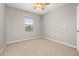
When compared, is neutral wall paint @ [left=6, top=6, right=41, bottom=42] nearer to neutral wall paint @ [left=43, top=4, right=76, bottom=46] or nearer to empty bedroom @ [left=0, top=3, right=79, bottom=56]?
empty bedroom @ [left=0, top=3, right=79, bottom=56]

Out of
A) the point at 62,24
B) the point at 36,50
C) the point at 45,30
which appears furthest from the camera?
the point at 45,30

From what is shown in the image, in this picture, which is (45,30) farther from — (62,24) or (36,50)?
(36,50)

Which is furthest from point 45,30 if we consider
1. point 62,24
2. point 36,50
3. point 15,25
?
point 15,25

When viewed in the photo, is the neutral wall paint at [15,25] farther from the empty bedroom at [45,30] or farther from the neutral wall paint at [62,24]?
the neutral wall paint at [62,24]

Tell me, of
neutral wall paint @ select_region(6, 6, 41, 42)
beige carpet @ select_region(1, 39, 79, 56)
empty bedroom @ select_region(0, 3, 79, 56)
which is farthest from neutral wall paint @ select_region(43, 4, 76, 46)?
neutral wall paint @ select_region(6, 6, 41, 42)

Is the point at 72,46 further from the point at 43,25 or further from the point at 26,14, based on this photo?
the point at 26,14

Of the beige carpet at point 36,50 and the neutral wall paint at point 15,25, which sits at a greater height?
the neutral wall paint at point 15,25

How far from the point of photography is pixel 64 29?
322cm

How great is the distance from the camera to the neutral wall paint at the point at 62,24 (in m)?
2.90

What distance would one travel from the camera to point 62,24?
3.32 meters

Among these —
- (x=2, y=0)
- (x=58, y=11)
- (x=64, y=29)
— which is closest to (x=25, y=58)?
(x=2, y=0)

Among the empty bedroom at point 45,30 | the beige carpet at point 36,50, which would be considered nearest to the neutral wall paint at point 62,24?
the empty bedroom at point 45,30

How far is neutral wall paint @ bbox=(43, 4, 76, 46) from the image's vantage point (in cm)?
290

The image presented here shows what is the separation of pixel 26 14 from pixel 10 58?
2986 mm
